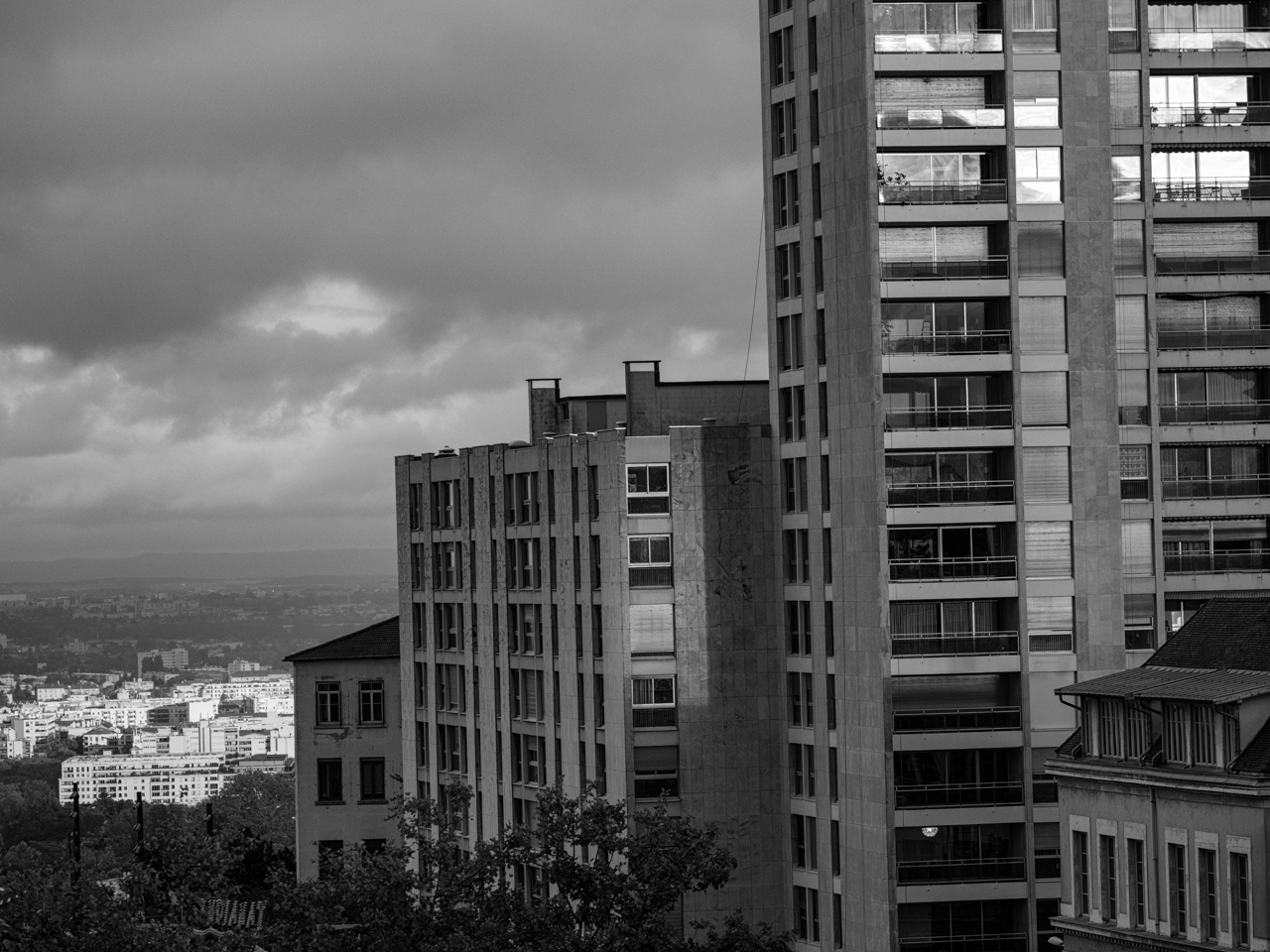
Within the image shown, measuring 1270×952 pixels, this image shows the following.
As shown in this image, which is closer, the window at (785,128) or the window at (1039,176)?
the window at (1039,176)

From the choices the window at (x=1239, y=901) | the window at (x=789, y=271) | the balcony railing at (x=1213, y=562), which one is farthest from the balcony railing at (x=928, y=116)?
the window at (x=1239, y=901)

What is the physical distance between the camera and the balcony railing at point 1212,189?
94.9 m

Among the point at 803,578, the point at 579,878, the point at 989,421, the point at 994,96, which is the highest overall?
the point at 994,96

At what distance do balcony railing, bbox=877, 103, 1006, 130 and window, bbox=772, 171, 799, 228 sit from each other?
18.4 ft

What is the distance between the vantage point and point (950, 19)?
93.6 metres

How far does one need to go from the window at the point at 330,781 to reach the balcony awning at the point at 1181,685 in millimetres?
66936

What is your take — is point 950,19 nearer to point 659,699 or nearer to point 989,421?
point 989,421

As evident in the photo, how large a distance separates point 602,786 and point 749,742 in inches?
Result: 503

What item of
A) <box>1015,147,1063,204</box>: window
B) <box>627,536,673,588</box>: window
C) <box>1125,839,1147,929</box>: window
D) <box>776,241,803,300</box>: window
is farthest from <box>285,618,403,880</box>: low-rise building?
<box>1125,839,1147,929</box>: window

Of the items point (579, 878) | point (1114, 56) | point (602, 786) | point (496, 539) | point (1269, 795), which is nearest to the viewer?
point (1269, 795)

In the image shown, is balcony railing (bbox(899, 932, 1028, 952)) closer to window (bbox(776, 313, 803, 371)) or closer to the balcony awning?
the balcony awning

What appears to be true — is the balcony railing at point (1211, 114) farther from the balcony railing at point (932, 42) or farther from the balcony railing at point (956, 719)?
the balcony railing at point (956, 719)

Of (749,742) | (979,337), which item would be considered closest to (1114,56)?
(979,337)

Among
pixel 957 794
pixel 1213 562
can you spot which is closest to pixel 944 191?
pixel 1213 562
